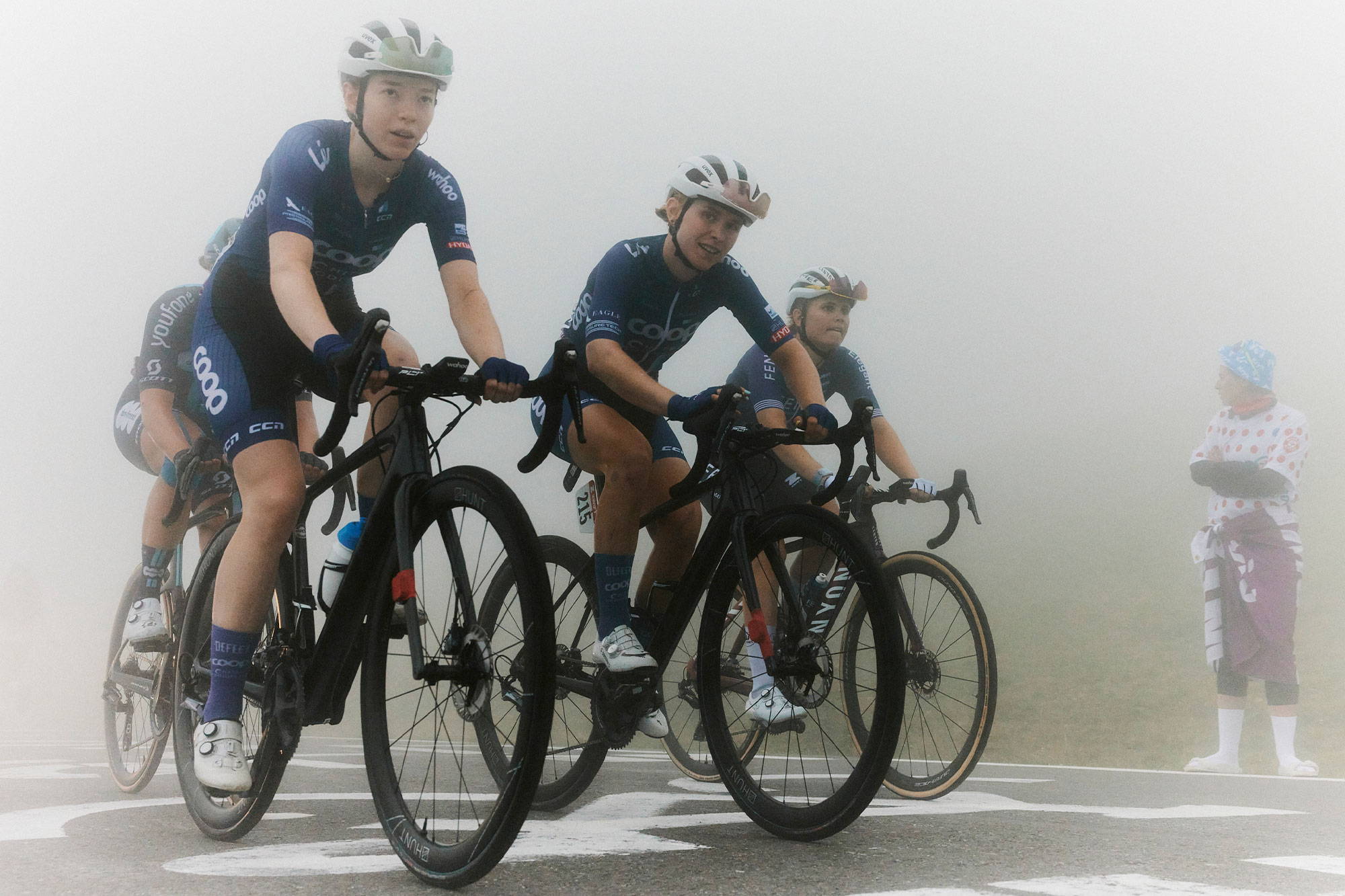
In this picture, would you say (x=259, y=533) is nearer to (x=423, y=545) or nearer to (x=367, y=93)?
(x=423, y=545)

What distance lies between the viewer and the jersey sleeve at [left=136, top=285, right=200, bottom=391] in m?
4.10

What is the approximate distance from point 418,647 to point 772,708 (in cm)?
98

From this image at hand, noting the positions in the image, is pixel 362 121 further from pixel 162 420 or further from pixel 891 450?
Answer: pixel 891 450

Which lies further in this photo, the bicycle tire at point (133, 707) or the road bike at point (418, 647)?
the bicycle tire at point (133, 707)

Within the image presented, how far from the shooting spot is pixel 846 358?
15.6 feet

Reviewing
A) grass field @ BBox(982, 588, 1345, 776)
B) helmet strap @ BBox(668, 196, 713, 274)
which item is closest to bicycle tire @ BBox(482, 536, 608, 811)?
helmet strap @ BBox(668, 196, 713, 274)

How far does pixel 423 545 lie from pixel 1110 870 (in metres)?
1.59

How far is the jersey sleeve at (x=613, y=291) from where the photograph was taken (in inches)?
126

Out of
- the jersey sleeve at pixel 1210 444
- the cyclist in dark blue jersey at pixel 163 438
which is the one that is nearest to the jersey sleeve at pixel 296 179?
the cyclist in dark blue jersey at pixel 163 438

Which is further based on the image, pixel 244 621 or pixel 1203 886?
pixel 244 621

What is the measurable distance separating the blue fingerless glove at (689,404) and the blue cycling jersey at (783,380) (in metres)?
1.56

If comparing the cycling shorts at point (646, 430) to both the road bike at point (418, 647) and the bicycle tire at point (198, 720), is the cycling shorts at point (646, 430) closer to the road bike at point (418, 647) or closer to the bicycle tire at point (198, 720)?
the road bike at point (418, 647)

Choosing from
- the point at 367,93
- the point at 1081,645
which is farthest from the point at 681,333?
the point at 1081,645

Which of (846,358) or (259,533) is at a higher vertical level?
(846,358)
